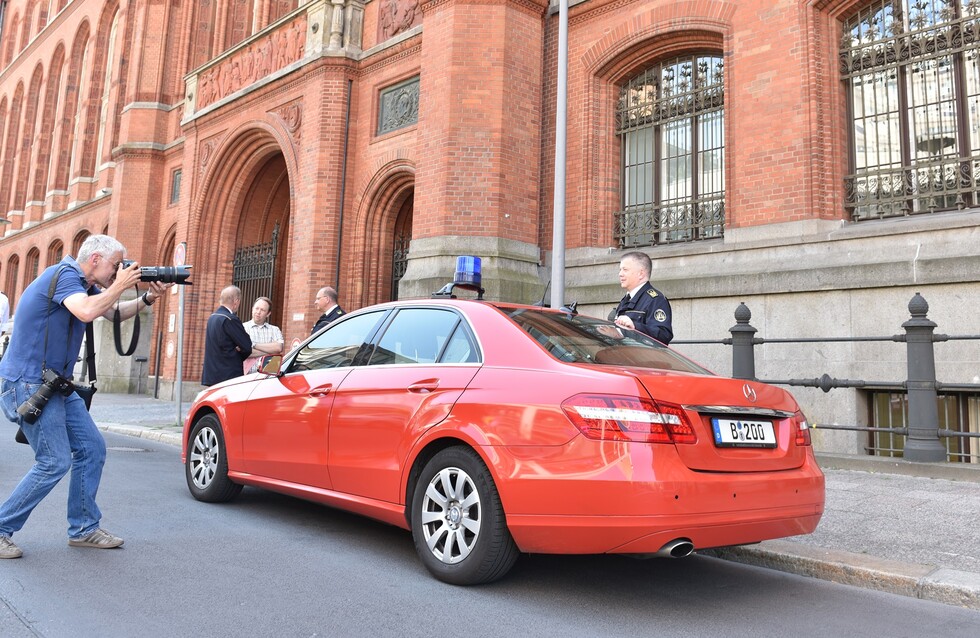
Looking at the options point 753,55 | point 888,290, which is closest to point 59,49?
point 753,55

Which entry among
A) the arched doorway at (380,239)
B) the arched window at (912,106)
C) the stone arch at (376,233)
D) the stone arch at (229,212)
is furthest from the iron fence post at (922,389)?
the stone arch at (229,212)

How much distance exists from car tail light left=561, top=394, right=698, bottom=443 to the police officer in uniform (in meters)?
2.12

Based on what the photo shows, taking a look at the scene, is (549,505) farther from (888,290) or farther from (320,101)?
(320,101)

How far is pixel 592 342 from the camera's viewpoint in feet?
13.5

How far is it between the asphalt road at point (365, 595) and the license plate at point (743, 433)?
0.81 metres

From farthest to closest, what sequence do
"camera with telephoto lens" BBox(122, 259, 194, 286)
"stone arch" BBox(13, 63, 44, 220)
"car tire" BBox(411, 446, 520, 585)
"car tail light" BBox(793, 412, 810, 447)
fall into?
"stone arch" BBox(13, 63, 44, 220)
"camera with telephoto lens" BBox(122, 259, 194, 286)
"car tail light" BBox(793, 412, 810, 447)
"car tire" BBox(411, 446, 520, 585)

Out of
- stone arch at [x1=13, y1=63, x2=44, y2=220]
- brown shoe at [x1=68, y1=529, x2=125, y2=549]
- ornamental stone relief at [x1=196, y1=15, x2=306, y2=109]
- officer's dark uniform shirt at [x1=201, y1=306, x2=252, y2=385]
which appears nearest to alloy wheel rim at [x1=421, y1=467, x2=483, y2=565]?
brown shoe at [x1=68, y1=529, x2=125, y2=549]

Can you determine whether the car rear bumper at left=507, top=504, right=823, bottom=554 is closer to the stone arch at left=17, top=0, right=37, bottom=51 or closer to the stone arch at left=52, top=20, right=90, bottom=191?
the stone arch at left=52, top=20, right=90, bottom=191

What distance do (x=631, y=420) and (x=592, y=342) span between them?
86 cm

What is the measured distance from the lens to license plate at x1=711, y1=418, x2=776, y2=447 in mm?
3498

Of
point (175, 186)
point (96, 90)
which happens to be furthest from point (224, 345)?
point (96, 90)

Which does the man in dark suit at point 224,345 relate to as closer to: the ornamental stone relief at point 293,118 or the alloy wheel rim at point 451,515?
the alloy wheel rim at point 451,515

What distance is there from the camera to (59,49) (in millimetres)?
33938

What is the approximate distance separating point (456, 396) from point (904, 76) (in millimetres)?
8162
